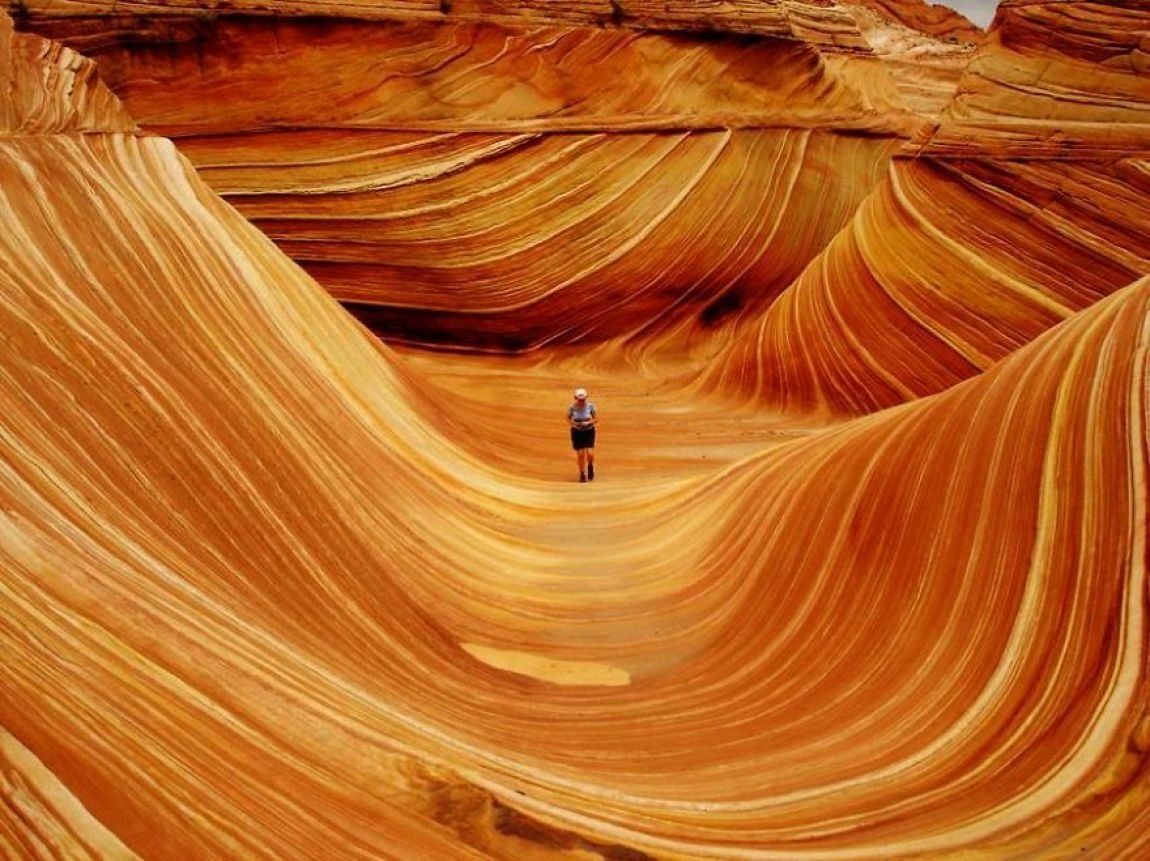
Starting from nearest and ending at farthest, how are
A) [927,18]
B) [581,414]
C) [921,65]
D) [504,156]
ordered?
[581,414] → [504,156] → [921,65] → [927,18]

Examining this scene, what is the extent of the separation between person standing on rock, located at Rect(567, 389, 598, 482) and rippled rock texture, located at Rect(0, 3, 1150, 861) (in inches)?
8.0

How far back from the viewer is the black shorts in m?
6.03

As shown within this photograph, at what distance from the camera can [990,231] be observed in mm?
7543

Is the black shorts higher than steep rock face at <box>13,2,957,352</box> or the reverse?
the reverse

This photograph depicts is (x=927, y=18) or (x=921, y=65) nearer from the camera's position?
(x=921, y=65)

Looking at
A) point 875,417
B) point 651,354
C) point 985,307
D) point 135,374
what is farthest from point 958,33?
point 135,374

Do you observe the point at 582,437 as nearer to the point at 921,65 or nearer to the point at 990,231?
the point at 990,231

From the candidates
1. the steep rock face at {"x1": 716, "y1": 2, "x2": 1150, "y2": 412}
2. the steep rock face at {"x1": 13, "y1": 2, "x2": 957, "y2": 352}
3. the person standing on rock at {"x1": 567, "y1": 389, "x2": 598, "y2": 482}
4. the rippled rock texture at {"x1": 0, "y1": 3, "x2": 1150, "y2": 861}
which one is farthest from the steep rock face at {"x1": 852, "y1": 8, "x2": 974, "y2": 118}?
the person standing on rock at {"x1": 567, "y1": 389, "x2": 598, "y2": 482}

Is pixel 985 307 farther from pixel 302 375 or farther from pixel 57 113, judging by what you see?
pixel 57 113

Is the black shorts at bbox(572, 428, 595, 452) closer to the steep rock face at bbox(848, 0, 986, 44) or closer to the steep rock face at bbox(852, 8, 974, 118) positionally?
the steep rock face at bbox(852, 8, 974, 118)

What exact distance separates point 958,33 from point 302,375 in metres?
23.2

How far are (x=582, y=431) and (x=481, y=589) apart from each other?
1722mm

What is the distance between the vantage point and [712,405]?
842 cm

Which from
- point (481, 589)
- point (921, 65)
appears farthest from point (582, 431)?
point (921, 65)
